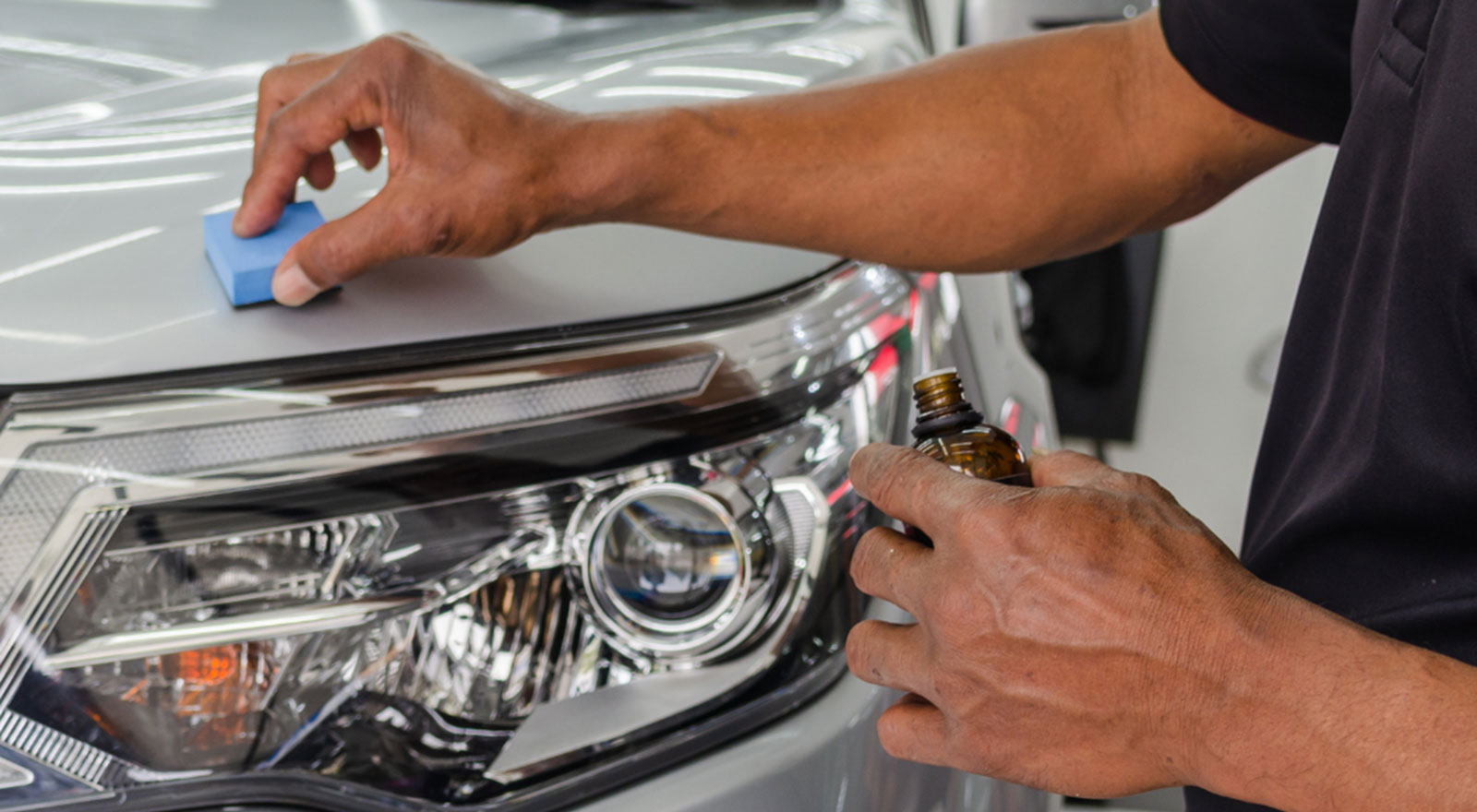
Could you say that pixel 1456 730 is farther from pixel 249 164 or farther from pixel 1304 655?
pixel 249 164

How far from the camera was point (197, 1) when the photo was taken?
1546mm

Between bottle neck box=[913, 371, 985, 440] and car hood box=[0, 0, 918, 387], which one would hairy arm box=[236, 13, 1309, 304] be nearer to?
car hood box=[0, 0, 918, 387]

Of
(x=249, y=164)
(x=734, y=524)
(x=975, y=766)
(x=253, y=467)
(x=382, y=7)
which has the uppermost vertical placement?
(x=382, y=7)

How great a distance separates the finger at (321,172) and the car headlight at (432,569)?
27 centimetres

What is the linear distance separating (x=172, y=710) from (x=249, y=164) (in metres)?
0.48

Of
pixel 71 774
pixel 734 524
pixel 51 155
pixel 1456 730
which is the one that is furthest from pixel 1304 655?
pixel 51 155

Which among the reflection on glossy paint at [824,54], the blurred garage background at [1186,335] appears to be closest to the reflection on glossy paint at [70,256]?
the reflection on glossy paint at [824,54]

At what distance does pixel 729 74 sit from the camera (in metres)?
1.34

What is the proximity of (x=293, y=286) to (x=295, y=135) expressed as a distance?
144mm

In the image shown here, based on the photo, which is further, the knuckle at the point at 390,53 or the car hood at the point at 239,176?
the knuckle at the point at 390,53

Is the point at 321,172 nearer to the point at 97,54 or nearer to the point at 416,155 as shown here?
the point at 416,155

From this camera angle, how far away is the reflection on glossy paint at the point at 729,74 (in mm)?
1325

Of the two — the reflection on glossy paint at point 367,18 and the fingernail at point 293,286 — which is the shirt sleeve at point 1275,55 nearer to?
the fingernail at point 293,286

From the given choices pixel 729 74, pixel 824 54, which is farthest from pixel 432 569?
pixel 824 54
